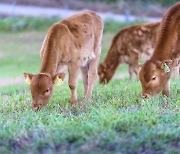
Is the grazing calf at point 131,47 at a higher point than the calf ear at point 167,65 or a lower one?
lower

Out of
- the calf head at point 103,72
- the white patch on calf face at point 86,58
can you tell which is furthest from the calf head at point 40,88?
the calf head at point 103,72

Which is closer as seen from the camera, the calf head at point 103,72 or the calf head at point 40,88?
the calf head at point 40,88

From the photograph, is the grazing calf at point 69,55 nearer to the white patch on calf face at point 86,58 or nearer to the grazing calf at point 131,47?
the white patch on calf face at point 86,58

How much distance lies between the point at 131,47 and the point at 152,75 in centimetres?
768

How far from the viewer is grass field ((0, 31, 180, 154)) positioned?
7.05 metres

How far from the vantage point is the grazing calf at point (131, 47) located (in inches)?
690

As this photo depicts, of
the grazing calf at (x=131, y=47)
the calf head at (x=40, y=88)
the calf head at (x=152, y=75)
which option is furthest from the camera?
the grazing calf at (x=131, y=47)

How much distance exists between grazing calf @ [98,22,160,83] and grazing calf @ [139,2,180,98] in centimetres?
640

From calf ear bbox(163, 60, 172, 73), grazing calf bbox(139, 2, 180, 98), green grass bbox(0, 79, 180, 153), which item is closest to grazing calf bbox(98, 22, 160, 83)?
grazing calf bbox(139, 2, 180, 98)

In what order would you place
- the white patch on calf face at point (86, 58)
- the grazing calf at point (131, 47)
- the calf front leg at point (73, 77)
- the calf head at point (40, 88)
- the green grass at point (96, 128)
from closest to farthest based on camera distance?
1. the green grass at point (96, 128)
2. the calf head at point (40, 88)
3. the calf front leg at point (73, 77)
4. the white patch on calf face at point (86, 58)
5. the grazing calf at point (131, 47)

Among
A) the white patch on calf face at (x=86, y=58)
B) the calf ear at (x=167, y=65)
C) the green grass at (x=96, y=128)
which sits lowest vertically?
the green grass at (x=96, y=128)

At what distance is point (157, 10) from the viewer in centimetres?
3616

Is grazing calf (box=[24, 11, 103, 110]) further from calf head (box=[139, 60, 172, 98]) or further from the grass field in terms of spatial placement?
calf head (box=[139, 60, 172, 98])

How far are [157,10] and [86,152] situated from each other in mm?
30154
